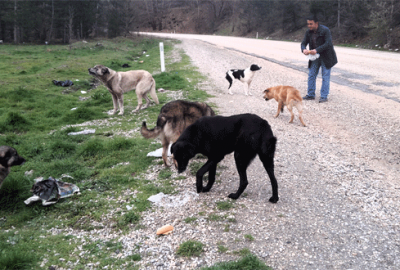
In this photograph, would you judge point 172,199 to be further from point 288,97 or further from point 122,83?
point 122,83

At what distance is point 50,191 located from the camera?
14.9ft

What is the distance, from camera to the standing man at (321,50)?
9.02 meters

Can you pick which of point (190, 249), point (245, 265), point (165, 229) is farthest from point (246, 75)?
point (245, 265)

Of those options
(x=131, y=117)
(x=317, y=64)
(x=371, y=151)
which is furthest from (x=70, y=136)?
(x=317, y=64)

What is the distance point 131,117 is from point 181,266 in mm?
6140

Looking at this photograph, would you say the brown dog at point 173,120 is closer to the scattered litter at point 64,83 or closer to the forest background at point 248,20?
the scattered litter at point 64,83

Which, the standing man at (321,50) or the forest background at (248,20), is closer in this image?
the standing man at (321,50)

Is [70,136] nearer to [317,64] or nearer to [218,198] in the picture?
[218,198]

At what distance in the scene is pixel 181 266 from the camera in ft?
10.3

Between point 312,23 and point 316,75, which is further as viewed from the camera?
point 316,75

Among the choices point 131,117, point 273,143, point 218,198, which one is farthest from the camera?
point 131,117

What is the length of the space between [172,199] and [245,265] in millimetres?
1742

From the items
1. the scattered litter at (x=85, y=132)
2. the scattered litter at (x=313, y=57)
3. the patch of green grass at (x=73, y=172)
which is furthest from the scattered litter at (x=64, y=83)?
the scattered litter at (x=313, y=57)

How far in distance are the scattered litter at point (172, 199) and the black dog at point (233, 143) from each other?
0.58 feet
